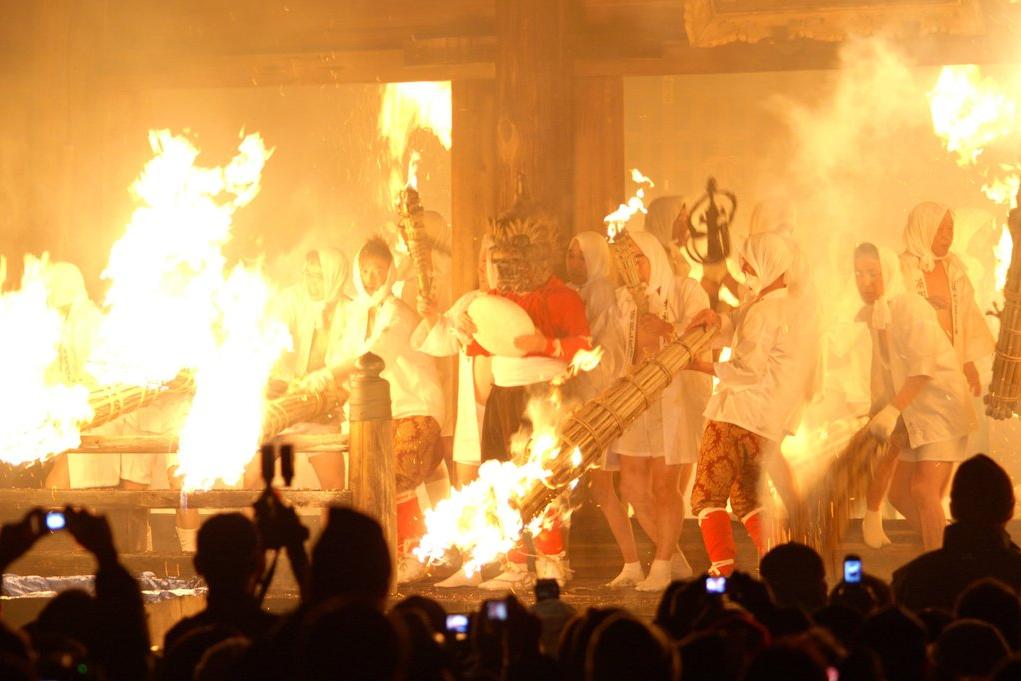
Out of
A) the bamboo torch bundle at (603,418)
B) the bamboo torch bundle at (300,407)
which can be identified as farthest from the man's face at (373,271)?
the bamboo torch bundle at (603,418)

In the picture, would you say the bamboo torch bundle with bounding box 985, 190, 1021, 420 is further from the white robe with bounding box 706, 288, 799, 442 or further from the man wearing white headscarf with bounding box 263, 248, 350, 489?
the man wearing white headscarf with bounding box 263, 248, 350, 489

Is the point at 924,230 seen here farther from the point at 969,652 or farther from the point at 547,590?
the point at 969,652

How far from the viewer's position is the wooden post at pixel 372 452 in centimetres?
825

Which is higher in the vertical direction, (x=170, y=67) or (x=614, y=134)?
(x=170, y=67)

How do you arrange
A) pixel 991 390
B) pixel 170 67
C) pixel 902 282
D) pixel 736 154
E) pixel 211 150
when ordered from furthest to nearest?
pixel 211 150 < pixel 736 154 < pixel 170 67 < pixel 902 282 < pixel 991 390

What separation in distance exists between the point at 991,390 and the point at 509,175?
3.37 metres

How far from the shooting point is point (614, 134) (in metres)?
10.6

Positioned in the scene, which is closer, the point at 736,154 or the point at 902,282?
the point at 902,282

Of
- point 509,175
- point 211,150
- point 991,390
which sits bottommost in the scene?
point 991,390

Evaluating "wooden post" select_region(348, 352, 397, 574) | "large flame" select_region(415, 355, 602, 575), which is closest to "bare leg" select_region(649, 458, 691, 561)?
"large flame" select_region(415, 355, 602, 575)

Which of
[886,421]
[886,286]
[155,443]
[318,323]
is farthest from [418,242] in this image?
[886,421]

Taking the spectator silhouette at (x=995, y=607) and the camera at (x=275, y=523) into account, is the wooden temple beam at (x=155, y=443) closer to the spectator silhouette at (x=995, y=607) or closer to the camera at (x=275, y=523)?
the camera at (x=275, y=523)

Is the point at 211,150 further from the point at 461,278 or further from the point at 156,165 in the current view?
the point at 461,278

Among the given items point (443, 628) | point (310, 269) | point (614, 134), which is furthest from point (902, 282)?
point (443, 628)
